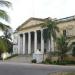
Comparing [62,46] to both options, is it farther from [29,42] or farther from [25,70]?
[25,70]

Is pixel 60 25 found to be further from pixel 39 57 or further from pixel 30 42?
pixel 30 42

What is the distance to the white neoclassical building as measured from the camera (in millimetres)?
72750

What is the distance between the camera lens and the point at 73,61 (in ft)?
187

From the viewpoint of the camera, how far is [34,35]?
75.6 meters

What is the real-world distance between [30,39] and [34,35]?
2595 mm

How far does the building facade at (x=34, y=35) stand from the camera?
63.0 m

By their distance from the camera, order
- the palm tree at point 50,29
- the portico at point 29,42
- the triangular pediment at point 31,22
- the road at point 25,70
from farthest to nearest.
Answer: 1. the portico at point 29,42
2. the triangular pediment at point 31,22
3. the palm tree at point 50,29
4. the road at point 25,70

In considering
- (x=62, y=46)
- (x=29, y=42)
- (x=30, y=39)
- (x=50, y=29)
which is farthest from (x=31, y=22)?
(x=62, y=46)

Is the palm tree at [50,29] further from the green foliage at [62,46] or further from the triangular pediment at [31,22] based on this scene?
the triangular pediment at [31,22]

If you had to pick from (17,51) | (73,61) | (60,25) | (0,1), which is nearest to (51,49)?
(60,25)

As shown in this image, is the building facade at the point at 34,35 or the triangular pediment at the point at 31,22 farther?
the triangular pediment at the point at 31,22

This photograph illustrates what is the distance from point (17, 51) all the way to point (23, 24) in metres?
7.72

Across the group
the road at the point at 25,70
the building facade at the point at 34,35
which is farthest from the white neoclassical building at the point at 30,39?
the road at the point at 25,70

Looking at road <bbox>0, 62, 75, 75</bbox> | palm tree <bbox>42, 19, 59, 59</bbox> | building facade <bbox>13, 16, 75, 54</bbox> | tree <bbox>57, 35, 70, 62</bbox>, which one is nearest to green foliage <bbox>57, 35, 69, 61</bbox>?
tree <bbox>57, 35, 70, 62</bbox>
